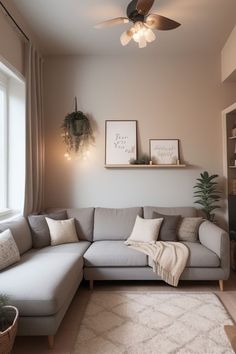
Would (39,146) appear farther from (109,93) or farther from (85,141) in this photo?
(109,93)

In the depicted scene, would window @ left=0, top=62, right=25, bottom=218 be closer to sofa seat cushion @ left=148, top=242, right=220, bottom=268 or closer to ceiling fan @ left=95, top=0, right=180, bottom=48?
ceiling fan @ left=95, top=0, right=180, bottom=48

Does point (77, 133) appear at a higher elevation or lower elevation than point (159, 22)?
lower

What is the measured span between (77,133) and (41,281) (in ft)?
7.57

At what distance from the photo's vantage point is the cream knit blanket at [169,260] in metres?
2.88

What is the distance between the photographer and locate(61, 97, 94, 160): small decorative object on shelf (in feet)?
12.8

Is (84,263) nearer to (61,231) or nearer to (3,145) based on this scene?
(61,231)

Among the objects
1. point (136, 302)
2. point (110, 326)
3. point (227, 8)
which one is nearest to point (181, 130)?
point (227, 8)

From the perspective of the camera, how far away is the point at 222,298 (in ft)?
9.10

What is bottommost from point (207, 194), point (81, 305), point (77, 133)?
point (81, 305)

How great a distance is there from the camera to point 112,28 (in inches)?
129

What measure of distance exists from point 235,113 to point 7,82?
314cm

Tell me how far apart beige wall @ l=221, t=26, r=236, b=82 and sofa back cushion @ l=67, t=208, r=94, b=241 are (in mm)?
2658

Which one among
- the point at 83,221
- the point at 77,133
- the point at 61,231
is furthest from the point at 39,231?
the point at 77,133

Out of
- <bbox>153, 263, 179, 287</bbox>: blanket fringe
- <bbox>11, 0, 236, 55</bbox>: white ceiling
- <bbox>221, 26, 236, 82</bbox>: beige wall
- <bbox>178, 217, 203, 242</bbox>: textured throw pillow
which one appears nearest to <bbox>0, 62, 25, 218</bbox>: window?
<bbox>11, 0, 236, 55</bbox>: white ceiling
